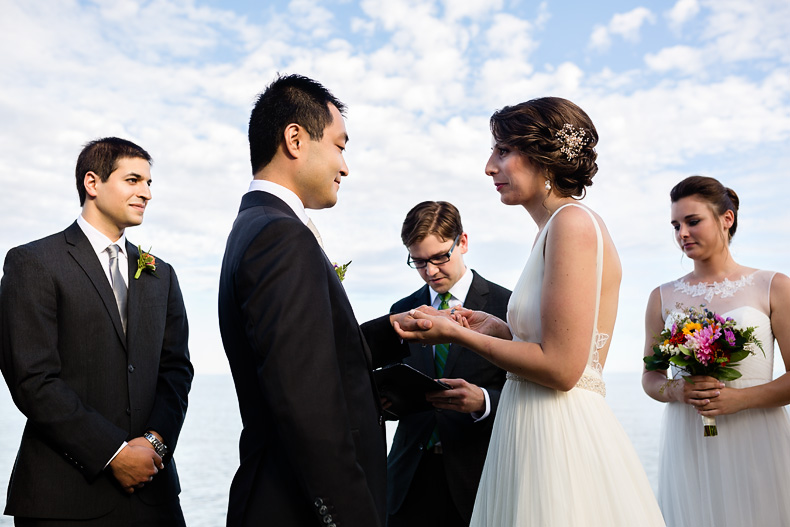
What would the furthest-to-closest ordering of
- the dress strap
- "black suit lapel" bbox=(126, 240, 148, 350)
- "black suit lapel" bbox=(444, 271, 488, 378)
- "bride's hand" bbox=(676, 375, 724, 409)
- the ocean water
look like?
the ocean water
"black suit lapel" bbox=(444, 271, 488, 378)
"bride's hand" bbox=(676, 375, 724, 409)
"black suit lapel" bbox=(126, 240, 148, 350)
the dress strap

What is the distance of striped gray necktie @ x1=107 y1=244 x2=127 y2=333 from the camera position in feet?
11.7

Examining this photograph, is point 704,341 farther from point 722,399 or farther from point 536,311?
point 536,311

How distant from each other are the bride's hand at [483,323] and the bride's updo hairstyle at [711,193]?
75.1 inches

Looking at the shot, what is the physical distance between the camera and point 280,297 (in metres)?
2.01

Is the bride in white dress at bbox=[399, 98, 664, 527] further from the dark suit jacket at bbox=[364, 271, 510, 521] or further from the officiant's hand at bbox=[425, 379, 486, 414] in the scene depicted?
the dark suit jacket at bbox=[364, 271, 510, 521]

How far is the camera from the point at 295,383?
1952 millimetres

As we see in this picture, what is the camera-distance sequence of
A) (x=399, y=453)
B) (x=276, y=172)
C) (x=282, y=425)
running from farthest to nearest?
(x=399, y=453)
(x=276, y=172)
(x=282, y=425)

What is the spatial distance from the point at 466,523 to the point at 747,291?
2294 millimetres

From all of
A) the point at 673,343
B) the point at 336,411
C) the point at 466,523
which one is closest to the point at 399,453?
the point at 466,523

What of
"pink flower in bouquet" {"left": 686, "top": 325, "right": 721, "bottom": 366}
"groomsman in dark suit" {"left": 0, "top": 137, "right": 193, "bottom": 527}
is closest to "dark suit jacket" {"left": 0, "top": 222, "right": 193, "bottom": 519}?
"groomsman in dark suit" {"left": 0, "top": 137, "right": 193, "bottom": 527}

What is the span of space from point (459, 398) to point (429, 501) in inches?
27.9

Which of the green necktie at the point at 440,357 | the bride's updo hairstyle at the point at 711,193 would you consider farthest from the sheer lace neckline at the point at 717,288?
the green necktie at the point at 440,357

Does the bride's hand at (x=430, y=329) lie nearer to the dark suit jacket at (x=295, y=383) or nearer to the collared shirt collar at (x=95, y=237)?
the dark suit jacket at (x=295, y=383)

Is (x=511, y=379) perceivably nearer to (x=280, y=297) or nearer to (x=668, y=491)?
(x=280, y=297)
